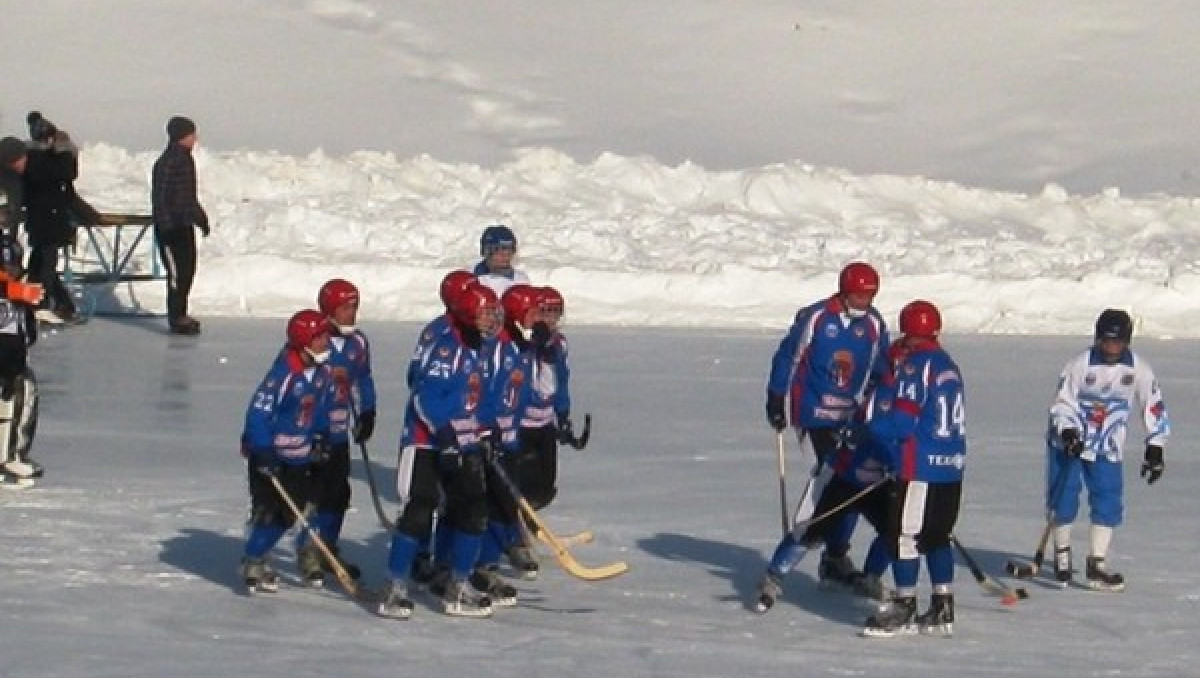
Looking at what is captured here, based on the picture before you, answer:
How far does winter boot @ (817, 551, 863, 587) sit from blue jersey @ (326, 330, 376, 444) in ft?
6.69

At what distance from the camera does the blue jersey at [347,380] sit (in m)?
9.95

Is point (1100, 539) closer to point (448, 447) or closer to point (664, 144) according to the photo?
point (448, 447)

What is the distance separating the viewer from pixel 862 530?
38.4 feet

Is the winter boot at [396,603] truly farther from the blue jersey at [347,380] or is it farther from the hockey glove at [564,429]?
the hockey glove at [564,429]

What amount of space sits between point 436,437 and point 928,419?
186 cm

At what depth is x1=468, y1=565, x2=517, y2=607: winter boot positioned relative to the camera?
9633mm

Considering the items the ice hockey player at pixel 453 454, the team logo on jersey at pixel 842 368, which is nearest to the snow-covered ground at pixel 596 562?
the ice hockey player at pixel 453 454

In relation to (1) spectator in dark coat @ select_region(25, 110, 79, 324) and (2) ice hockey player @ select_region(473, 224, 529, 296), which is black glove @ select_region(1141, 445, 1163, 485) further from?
(1) spectator in dark coat @ select_region(25, 110, 79, 324)

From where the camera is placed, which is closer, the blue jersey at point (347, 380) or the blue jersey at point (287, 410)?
the blue jersey at point (287, 410)

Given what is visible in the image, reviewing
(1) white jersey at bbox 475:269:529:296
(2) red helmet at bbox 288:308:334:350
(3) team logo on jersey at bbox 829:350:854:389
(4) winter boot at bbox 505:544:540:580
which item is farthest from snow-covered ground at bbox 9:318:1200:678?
(1) white jersey at bbox 475:269:529:296

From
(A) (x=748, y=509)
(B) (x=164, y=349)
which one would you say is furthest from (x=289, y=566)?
(B) (x=164, y=349)

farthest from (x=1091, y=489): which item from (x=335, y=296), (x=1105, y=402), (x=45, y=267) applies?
(x=45, y=267)

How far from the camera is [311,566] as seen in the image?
998cm

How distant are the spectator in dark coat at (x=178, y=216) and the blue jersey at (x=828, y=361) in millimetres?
10032
